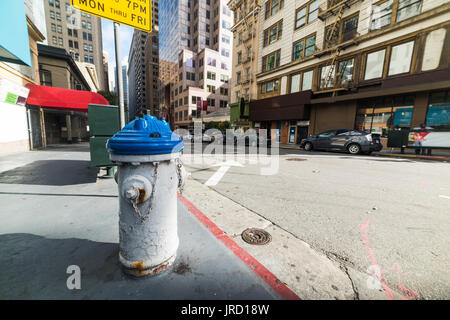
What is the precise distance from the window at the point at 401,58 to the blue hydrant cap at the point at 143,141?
60.7 feet

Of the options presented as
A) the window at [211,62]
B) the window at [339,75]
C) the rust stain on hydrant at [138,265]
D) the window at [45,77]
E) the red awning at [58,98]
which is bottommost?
the rust stain on hydrant at [138,265]

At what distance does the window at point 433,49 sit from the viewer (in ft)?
38.5

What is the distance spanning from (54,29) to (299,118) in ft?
213

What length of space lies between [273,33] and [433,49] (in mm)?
15352

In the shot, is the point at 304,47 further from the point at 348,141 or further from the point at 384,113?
the point at 348,141

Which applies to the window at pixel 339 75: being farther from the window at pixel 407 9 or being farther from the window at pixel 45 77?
the window at pixel 45 77

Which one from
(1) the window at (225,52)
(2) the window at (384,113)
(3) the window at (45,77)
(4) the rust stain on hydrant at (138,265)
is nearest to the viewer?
(4) the rust stain on hydrant at (138,265)

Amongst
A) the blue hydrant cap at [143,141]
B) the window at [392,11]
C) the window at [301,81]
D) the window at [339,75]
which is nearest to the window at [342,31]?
the window at [392,11]

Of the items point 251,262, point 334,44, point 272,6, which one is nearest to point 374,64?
point 334,44

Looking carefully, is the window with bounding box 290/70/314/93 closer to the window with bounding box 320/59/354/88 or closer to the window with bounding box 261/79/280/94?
the window with bounding box 320/59/354/88

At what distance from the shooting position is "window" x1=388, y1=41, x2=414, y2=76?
12953 millimetres

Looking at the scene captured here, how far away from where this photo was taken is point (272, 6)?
22.3 meters

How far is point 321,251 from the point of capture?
234 cm

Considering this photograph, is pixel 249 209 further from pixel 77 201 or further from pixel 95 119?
pixel 95 119
